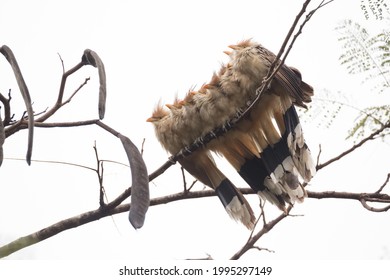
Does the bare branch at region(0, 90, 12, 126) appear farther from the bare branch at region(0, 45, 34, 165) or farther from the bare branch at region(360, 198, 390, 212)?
the bare branch at region(360, 198, 390, 212)

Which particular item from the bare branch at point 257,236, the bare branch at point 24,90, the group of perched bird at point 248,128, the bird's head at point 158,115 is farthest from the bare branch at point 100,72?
the bird's head at point 158,115

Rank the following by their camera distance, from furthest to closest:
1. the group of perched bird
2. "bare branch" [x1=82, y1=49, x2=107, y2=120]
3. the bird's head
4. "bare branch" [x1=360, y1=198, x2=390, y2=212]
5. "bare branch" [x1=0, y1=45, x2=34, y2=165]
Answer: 1. the bird's head
2. the group of perched bird
3. "bare branch" [x1=360, y1=198, x2=390, y2=212]
4. "bare branch" [x1=82, y1=49, x2=107, y2=120]
5. "bare branch" [x1=0, y1=45, x2=34, y2=165]

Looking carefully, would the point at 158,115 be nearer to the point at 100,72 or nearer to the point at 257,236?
the point at 257,236

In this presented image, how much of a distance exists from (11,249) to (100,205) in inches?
10.7

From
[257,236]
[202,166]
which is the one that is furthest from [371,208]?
[202,166]

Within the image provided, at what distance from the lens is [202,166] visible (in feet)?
9.71

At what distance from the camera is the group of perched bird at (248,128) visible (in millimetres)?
2732

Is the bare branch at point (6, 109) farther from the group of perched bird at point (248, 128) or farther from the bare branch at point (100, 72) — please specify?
the group of perched bird at point (248, 128)

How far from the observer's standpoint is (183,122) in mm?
2805

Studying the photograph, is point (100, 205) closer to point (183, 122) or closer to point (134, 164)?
point (134, 164)

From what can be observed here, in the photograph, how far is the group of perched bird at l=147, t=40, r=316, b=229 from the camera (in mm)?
2732

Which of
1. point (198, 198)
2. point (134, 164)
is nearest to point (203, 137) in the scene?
point (198, 198)

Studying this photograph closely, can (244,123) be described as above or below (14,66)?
above

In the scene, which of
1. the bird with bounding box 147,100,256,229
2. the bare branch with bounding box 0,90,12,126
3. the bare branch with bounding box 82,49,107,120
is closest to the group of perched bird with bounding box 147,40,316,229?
the bird with bounding box 147,100,256,229
